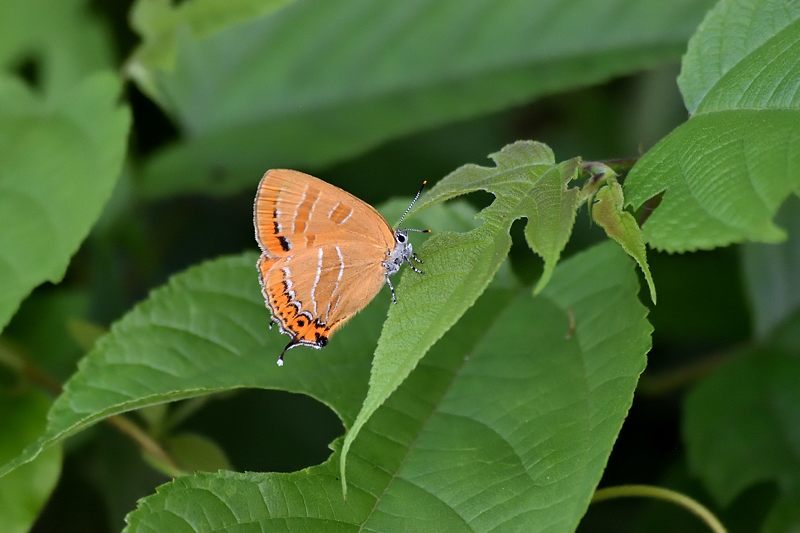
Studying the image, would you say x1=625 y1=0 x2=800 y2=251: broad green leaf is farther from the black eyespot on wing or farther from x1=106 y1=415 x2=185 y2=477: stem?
x1=106 y1=415 x2=185 y2=477: stem

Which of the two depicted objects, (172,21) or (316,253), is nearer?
(316,253)

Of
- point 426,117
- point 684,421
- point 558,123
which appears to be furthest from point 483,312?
point 558,123

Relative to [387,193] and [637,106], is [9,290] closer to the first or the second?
[387,193]

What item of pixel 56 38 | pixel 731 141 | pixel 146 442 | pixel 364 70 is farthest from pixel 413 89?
pixel 731 141

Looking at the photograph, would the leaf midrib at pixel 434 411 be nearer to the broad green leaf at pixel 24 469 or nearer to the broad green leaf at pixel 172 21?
the broad green leaf at pixel 24 469

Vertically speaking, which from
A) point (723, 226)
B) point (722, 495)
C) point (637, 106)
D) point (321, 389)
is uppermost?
point (637, 106)

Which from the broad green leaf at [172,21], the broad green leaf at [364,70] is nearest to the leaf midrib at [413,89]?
the broad green leaf at [364,70]

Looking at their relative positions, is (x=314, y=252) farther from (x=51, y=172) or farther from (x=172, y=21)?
(x=172, y=21)
